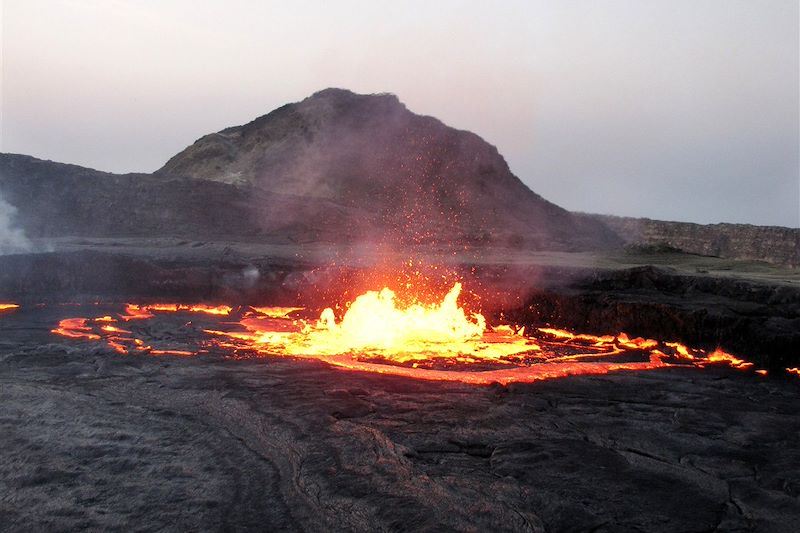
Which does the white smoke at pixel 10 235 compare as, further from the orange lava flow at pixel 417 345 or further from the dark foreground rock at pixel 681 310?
the dark foreground rock at pixel 681 310

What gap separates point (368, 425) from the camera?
633cm

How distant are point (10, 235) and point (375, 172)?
18.4 m

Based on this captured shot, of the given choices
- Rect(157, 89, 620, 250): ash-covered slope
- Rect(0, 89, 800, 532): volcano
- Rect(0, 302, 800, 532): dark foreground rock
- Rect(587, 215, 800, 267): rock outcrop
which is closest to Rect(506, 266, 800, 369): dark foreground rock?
Rect(0, 89, 800, 532): volcano

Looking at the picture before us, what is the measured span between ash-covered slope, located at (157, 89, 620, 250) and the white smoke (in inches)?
337

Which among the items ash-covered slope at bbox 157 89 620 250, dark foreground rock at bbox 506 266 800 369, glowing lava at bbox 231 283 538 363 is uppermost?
ash-covered slope at bbox 157 89 620 250

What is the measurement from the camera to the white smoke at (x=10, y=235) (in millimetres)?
17781

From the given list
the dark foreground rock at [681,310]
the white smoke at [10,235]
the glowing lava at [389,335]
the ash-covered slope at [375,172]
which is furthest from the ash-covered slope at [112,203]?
the dark foreground rock at [681,310]

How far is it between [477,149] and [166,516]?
34.2 meters

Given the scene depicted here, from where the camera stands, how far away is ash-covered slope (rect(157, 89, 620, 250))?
28.9m

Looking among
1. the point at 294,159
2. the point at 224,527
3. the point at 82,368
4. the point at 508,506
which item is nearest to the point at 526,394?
the point at 508,506

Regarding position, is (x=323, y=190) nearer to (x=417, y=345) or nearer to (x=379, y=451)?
(x=417, y=345)

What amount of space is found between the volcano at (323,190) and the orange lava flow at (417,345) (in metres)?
11.4

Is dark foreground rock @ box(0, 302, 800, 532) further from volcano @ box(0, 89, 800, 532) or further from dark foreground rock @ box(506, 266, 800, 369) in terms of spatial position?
dark foreground rock @ box(506, 266, 800, 369)

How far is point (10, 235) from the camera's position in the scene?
71.1ft
